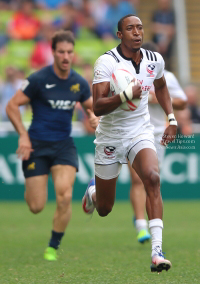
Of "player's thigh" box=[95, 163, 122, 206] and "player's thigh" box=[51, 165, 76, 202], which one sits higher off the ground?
"player's thigh" box=[95, 163, 122, 206]

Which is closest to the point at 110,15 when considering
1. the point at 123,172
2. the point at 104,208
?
the point at 123,172

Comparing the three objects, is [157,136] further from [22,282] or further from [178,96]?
[22,282]

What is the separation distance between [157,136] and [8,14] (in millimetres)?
10421

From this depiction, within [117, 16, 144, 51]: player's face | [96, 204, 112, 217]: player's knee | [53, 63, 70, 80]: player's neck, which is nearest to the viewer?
[117, 16, 144, 51]: player's face

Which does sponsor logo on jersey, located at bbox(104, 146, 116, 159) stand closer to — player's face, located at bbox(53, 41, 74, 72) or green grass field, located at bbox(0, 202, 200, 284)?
green grass field, located at bbox(0, 202, 200, 284)

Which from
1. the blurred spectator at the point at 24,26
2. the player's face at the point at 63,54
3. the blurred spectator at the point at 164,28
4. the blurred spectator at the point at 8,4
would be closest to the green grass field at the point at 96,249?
the player's face at the point at 63,54

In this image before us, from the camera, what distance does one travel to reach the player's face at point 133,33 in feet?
19.9

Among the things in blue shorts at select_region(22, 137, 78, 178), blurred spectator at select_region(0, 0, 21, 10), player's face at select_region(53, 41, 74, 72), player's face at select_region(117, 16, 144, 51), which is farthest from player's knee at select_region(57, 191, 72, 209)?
blurred spectator at select_region(0, 0, 21, 10)

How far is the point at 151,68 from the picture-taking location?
6.26 metres

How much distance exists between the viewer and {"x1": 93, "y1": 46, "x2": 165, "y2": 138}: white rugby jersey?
6.12 meters

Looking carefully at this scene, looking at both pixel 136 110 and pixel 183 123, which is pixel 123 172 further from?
pixel 136 110

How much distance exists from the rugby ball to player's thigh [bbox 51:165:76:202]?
206 centimetres

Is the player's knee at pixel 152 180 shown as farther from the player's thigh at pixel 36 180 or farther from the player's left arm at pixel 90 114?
the player's thigh at pixel 36 180

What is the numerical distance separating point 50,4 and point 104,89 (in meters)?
13.6
